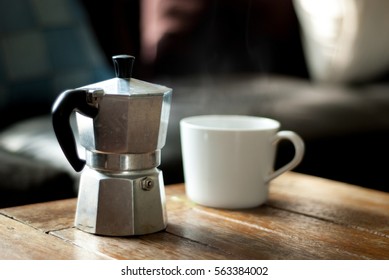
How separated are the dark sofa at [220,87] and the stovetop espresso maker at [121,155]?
51 centimetres

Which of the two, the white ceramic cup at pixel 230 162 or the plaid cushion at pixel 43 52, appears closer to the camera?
the white ceramic cup at pixel 230 162

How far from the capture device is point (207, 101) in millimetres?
1653

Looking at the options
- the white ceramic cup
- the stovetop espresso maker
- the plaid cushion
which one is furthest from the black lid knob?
the plaid cushion

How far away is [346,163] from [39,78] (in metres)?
0.75

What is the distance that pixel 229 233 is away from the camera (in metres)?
0.66

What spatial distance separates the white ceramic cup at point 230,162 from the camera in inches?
29.1

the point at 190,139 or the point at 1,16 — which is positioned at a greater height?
the point at 1,16

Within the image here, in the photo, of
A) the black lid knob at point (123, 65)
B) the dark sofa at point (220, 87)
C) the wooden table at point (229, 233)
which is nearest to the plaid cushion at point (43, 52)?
the dark sofa at point (220, 87)

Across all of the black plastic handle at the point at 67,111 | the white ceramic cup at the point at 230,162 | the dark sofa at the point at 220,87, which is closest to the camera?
the black plastic handle at the point at 67,111

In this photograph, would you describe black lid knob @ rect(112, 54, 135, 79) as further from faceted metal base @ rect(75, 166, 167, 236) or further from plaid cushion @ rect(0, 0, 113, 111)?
plaid cushion @ rect(0, 0, 113, 111)

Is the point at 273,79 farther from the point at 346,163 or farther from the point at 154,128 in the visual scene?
the point at 154,128

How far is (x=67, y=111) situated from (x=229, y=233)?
200 mm

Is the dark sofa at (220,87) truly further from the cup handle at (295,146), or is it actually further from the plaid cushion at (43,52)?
the cup handle at (295,146)
